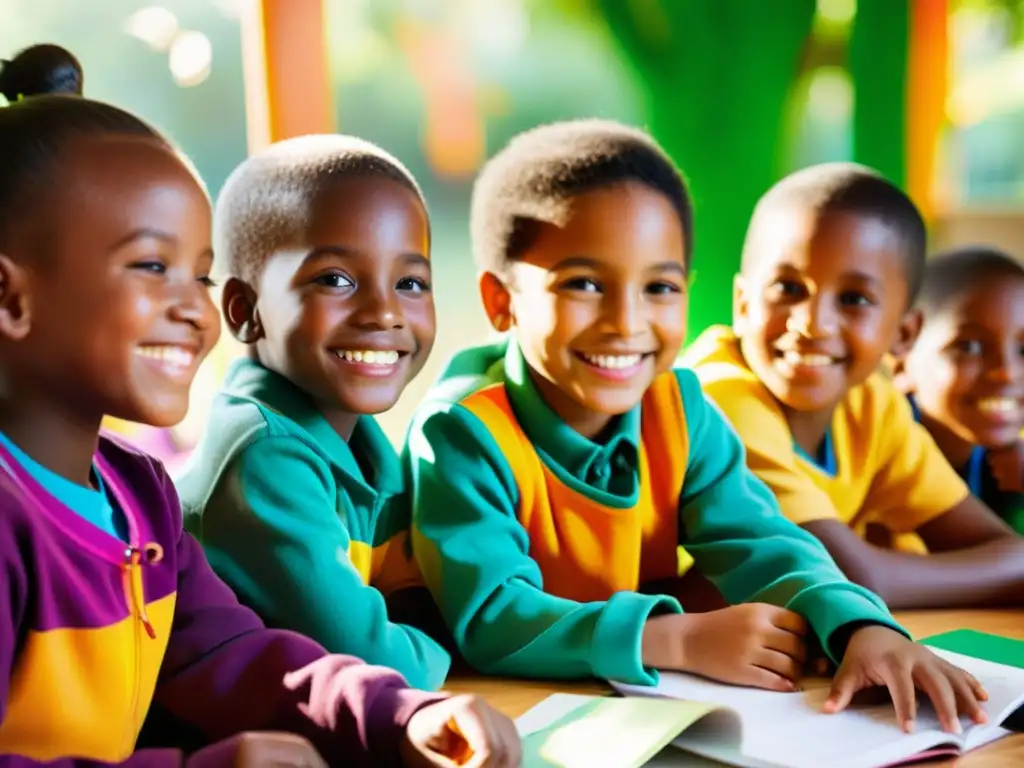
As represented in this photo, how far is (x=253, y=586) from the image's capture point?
84 cm

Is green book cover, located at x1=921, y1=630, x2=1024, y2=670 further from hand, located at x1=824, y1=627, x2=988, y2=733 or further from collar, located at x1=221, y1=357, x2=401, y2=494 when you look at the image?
collar, located at x1=221, y1=357, x2=401, y2=494

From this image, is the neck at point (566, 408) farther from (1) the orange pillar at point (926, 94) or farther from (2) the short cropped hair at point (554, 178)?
(1) the orange pillar at point (926, 94)

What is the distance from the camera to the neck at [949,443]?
1.42 metres

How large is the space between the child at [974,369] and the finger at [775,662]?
0.59 m

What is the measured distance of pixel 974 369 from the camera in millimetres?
1357

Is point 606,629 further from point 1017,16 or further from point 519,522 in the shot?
point 1017,16

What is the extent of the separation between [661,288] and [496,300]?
16cm

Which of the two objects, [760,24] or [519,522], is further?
[760,24]

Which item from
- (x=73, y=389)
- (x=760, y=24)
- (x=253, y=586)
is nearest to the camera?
(x=73, y=389)

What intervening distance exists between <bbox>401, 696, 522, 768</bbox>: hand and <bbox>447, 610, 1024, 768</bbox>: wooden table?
0.58ft

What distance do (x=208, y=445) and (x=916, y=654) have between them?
57cm

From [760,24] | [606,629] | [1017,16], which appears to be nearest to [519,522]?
[606,629]

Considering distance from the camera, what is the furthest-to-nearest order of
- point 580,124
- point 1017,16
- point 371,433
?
1. point 1017,16
2. point 580,124
3. point 371,433

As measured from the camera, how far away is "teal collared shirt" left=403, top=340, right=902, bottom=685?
35.7 inches
